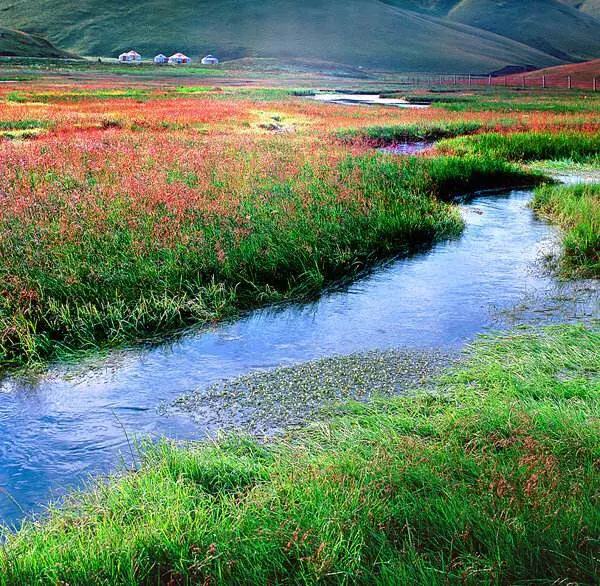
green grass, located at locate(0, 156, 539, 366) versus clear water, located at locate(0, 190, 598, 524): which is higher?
green grass, located at locate(0, 156, 539, 366)

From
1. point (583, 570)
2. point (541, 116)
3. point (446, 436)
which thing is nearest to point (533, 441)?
point (446, 436)

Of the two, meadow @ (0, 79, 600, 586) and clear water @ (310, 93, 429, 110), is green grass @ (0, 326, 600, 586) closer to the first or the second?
meadow @ (0, 79, 600, 586)

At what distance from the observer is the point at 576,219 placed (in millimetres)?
15883

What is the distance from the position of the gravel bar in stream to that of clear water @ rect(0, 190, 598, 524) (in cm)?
30

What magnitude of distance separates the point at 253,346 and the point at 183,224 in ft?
14.8

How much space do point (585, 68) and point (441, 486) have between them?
384 feet

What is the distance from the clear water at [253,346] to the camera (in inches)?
256

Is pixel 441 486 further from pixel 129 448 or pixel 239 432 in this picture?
pixel 129 448

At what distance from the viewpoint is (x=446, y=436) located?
6.17m

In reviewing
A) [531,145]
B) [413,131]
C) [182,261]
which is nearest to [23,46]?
[413,131]

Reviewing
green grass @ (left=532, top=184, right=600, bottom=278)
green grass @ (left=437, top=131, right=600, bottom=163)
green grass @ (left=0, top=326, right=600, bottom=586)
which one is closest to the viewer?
green grass @ (left=0, top=326, right=600, bottom=586)

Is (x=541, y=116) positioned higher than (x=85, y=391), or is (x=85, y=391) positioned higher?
(x=541, y=116)

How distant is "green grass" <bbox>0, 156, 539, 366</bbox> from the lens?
9727 mm

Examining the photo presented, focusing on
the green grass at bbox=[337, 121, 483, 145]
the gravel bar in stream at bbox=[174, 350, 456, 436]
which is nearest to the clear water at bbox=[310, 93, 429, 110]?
the green grass at bbox=[337, 121, 483, 145]
